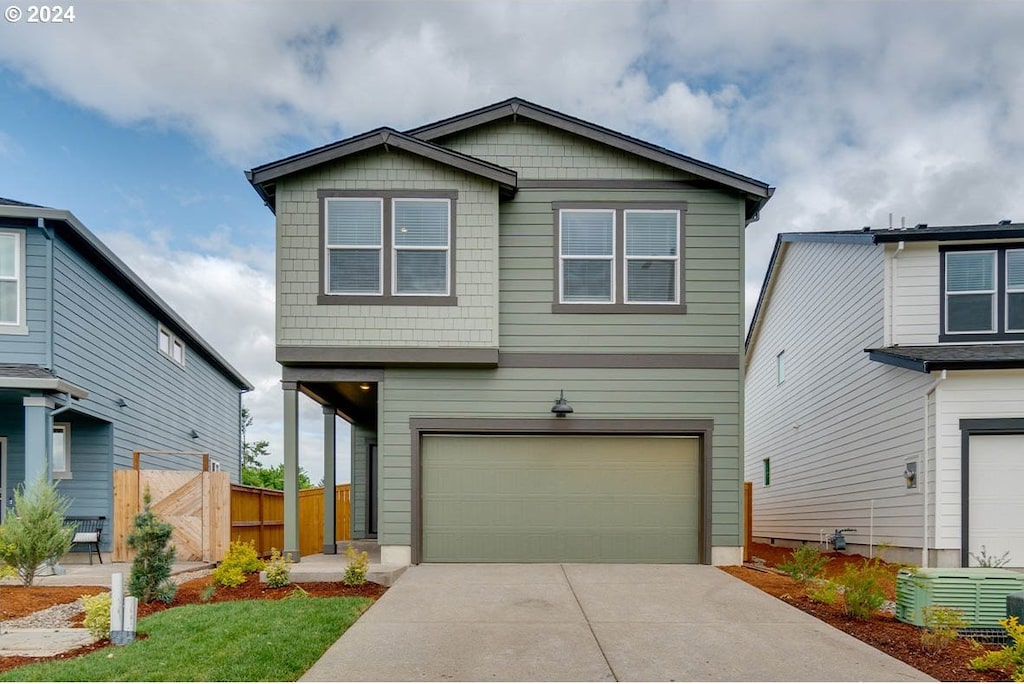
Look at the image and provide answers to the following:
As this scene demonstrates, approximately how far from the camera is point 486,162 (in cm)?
1166

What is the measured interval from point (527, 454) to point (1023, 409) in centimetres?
770

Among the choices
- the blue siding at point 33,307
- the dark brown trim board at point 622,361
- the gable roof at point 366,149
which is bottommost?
the dark brown trim board at point 622,361

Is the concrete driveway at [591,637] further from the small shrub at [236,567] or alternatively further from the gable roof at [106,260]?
the gable roof at [106,260]

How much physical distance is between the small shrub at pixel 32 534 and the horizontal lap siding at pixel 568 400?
14.4 ft

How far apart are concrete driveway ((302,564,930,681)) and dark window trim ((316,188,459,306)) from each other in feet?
13.3

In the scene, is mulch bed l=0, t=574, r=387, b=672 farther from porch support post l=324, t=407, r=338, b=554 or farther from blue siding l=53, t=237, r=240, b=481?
blue siding l=53, t=237, r=240, b=481

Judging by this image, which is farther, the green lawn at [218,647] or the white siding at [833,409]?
the white siding at [833,409]

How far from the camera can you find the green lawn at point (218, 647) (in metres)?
5.60

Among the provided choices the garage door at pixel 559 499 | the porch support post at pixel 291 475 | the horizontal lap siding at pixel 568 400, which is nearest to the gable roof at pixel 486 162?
the horizontal lap siding at pixel 568 400

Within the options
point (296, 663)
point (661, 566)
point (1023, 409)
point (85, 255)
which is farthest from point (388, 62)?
point (1023, 409)

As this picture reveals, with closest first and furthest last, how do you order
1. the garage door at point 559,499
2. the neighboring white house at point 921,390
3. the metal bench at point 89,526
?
the neighboring white house at point 921,390 < the garage door at point 559,499 < the metal bench at point 89,526

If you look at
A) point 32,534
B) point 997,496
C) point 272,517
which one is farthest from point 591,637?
point 272,517

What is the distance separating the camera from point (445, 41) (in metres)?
13.4

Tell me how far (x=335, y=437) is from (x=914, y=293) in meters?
10.7
